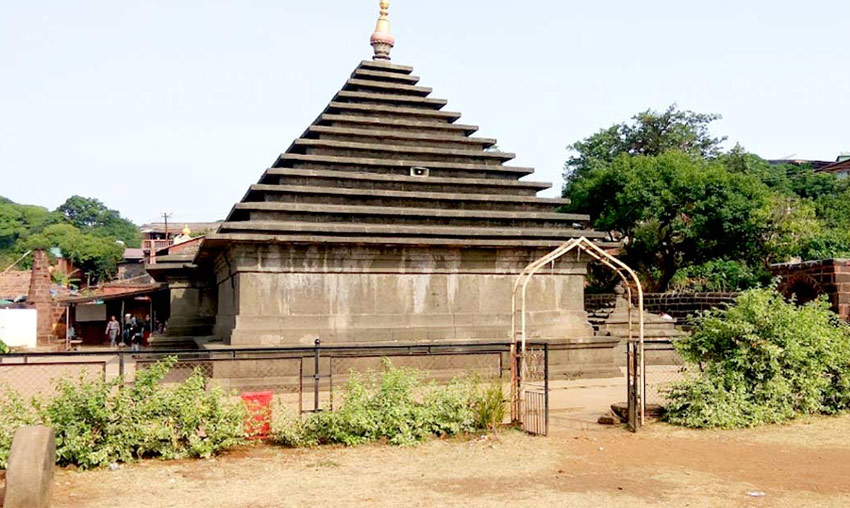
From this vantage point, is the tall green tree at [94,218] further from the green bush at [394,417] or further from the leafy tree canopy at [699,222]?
the green bush at [394,417]

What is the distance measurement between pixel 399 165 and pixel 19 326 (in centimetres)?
2881

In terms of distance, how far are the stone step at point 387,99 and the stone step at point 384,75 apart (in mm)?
506

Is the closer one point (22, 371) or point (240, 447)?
point (240, 447)

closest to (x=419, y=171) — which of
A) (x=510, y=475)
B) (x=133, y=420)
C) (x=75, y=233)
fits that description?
(x=133, y=420)

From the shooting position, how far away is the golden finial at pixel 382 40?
69.6ft

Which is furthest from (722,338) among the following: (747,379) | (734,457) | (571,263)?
(571,263)

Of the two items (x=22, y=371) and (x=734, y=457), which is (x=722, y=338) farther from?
(x=22, y=371)

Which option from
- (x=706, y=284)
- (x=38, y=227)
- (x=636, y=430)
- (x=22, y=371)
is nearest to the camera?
(x=636, y=430)

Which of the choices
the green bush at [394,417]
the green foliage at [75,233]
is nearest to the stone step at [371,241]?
the green bush at [394,417]

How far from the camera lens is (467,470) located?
8.73 m

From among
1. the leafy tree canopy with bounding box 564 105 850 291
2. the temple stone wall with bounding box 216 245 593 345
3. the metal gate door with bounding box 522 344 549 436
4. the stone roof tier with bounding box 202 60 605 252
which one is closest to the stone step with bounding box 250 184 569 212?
the stone roof tier with bounding box 202 60 605 252

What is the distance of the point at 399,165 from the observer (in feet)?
60.1

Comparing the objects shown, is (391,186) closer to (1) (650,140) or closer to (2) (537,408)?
(2) (537,408)

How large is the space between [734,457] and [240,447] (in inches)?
232
